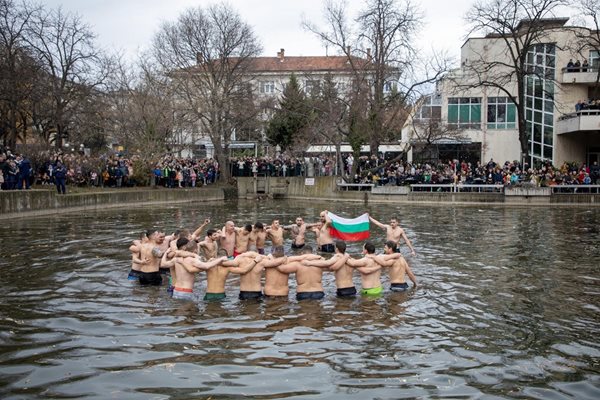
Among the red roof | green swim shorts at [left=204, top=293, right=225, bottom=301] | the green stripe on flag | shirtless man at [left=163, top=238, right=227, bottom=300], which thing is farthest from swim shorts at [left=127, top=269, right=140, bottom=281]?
the red roof

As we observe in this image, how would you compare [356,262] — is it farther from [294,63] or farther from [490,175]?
[294,63]

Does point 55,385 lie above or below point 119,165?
below

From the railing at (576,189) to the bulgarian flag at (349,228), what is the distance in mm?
21351

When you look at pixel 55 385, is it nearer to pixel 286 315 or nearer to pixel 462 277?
pixel 286 315

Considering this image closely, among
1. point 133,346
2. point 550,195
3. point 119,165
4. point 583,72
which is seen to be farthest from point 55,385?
point 583,72

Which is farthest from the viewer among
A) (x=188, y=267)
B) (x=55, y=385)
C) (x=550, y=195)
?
(x=550, y=195)

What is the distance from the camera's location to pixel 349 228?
76.0ft

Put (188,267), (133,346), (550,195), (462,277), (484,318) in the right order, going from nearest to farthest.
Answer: (133,346), (484,318), (188,267), (462,277), (550,195)

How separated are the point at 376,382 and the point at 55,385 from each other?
183 inches

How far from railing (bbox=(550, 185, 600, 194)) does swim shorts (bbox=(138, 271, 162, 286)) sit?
30.8 metres

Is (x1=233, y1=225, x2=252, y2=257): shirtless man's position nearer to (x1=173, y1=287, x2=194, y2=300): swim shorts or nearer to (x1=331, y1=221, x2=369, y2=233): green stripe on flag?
(x1=173, y1=287, x2=194, y2=300): swim shorts

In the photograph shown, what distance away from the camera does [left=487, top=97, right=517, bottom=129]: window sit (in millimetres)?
53594

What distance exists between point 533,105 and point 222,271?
145 ft

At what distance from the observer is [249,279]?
1412 centimetres
